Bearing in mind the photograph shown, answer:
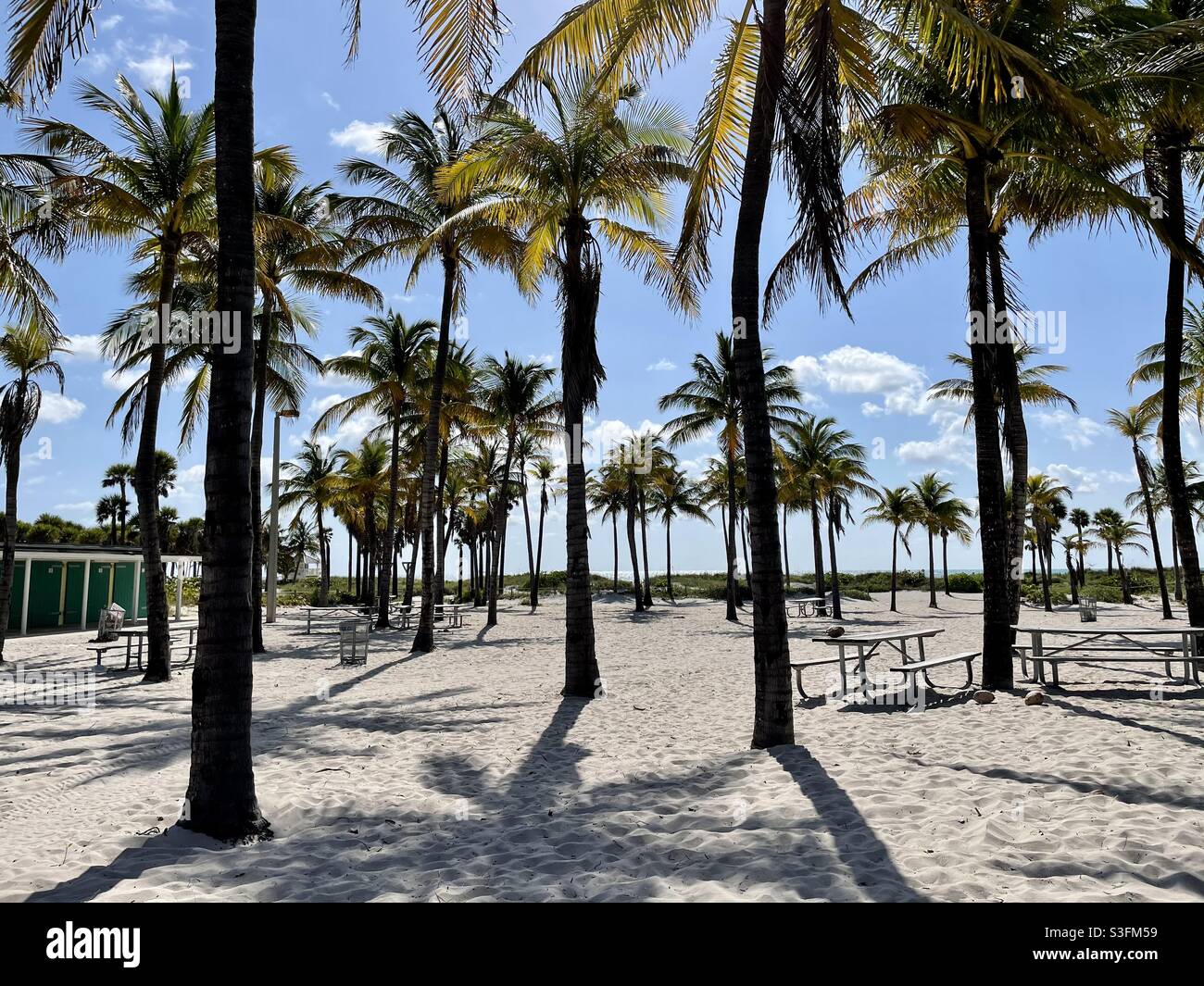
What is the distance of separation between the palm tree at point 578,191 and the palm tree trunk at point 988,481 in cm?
423

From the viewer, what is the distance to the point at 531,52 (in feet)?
24.3

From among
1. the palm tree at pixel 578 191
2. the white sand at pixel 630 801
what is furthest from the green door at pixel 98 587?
the palm tree at pixel 578 191

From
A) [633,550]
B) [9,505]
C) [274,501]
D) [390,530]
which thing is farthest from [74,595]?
[633,550]

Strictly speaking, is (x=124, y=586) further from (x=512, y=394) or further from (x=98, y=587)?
(x=512, y=394)

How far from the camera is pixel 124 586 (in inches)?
1117

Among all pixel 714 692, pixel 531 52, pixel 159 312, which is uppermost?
pixel 531 52

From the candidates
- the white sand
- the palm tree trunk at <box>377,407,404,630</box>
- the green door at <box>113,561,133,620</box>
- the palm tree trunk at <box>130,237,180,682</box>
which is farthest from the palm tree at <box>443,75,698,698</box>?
the green door at <box>113,561,133,620</box>

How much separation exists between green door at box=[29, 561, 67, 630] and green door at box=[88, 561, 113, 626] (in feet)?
3.05

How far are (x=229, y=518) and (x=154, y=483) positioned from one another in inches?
375

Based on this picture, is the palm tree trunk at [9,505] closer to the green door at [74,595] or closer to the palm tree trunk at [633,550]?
the green door at [74,595]
